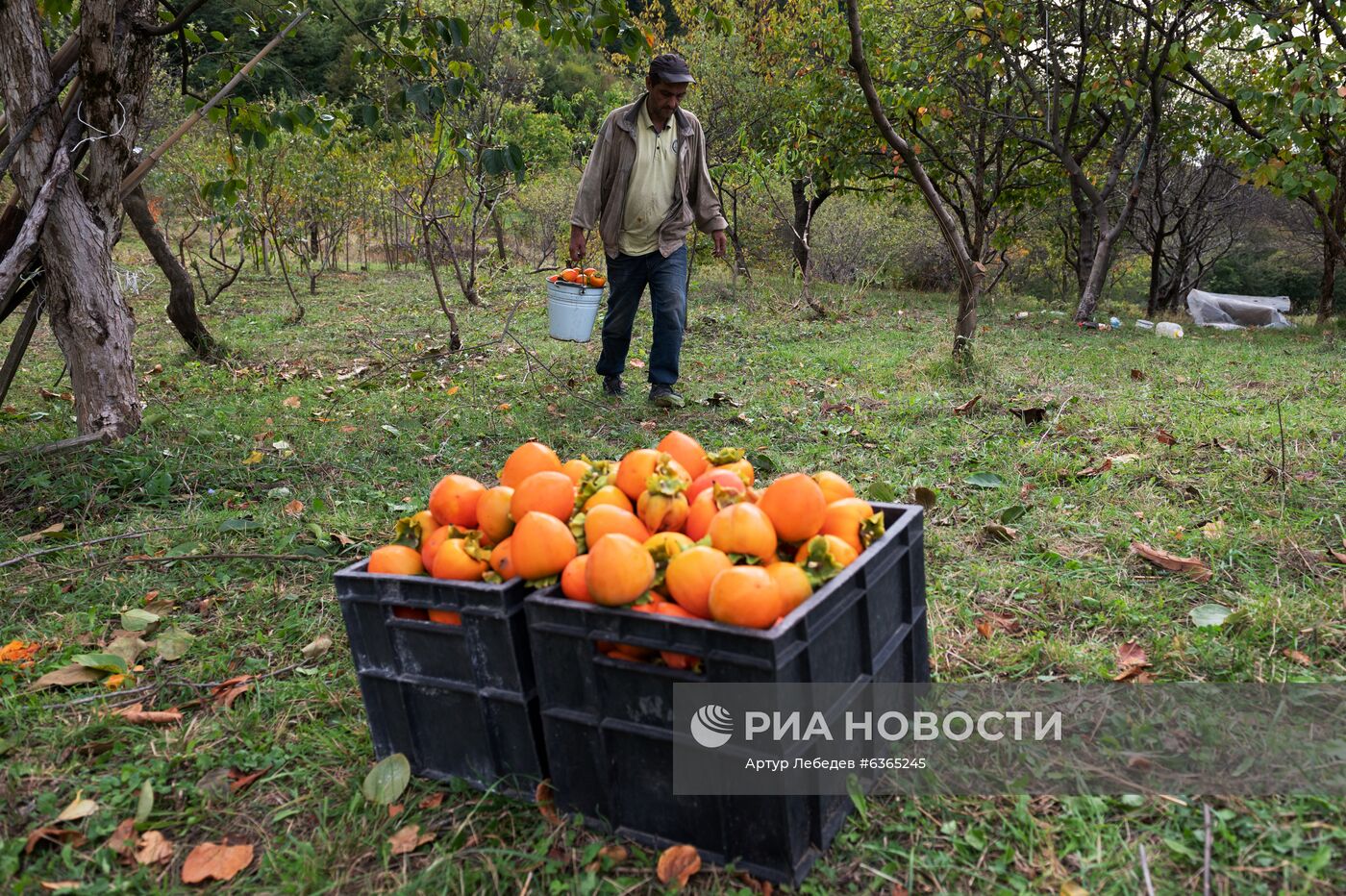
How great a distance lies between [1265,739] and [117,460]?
159 inches

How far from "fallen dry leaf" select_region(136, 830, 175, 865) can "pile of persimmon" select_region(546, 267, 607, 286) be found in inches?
163

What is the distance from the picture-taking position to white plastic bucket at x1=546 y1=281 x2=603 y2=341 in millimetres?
5371

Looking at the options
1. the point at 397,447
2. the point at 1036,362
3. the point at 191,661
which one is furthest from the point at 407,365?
the point at 1036,362

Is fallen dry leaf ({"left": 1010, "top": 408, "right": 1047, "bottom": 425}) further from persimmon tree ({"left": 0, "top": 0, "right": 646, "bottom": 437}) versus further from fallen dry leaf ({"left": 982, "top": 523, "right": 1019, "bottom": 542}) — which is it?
persimmon tree ({"left": 0, "top": 0, "right": 646, "bottom": 437})

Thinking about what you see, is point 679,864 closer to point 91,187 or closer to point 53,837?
point 53,837

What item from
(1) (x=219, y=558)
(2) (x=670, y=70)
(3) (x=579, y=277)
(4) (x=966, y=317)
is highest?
(2) (x=670, y=70)

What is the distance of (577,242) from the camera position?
15.9ft

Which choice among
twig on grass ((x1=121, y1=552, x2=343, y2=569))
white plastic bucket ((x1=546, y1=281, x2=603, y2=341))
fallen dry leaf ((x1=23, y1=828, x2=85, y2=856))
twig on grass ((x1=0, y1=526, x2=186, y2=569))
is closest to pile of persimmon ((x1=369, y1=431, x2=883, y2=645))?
fallen dry leaf ((x1=23, y1=828, x2=85, y2=856))

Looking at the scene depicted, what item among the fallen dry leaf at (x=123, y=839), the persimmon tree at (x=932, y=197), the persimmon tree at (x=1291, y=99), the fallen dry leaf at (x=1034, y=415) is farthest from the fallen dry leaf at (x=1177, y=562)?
the persimmon tree at (x=1291, y=99)

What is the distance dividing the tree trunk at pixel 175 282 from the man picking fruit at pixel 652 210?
3237 millimetres

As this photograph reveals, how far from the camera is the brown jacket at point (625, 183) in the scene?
456cm

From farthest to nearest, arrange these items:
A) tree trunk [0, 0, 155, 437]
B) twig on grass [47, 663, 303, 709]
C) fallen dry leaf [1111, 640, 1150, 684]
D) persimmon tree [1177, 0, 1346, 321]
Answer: persimmon tree [1177, 0, 1346, 321]
tree trunk [0, 0, 155, 437]
twig on grass [47, 663, 303, 709]
fallen dry leaf [1111, 640, 1150, 684]

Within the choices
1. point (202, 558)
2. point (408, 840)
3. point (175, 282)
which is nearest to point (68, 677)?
point (202, 558)

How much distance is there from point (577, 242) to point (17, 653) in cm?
338
